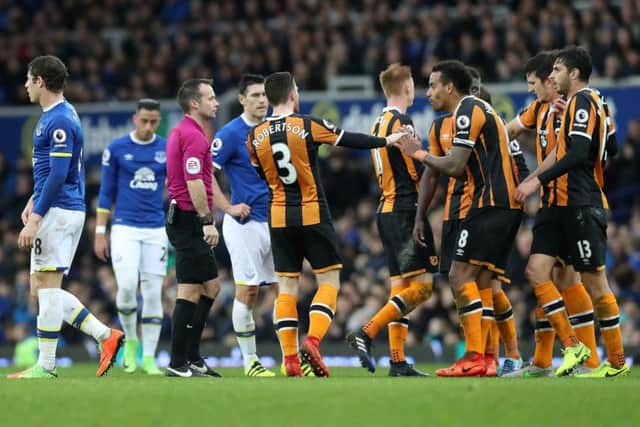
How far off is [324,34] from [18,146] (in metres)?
6.04

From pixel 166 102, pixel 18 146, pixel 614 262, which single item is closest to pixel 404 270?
pixel 614 262

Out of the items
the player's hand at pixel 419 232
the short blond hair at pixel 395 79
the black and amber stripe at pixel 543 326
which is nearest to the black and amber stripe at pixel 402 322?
the player's hand at pixel 419 232

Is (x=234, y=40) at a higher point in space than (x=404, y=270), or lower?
higher

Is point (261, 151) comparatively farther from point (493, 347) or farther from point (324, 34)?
point (324, 34)

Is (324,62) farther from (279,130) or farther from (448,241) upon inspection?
(279,130)

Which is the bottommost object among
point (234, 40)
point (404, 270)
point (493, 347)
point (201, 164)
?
point (493, 347)

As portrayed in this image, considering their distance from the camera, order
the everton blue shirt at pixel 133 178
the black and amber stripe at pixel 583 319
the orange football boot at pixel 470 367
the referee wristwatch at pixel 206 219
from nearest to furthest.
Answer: the orange football boot at pixel 470 367, the black and amber stripe at pixel 583 319, the referee wristwatch at pixel 206 219, the everton blue shirt at pixel 133 178

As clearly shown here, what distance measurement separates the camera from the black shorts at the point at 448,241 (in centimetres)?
1048

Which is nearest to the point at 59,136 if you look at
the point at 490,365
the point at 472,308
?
the point at 472,308

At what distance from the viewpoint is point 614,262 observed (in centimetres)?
1698

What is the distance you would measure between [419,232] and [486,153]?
2.93 ft

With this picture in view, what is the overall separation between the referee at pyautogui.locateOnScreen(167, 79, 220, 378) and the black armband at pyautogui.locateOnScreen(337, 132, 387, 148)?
4.37 ft

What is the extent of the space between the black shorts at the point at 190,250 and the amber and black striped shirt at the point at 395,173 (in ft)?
5.13

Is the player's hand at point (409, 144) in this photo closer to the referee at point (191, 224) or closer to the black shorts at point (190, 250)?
the referee at point (191, 224)
